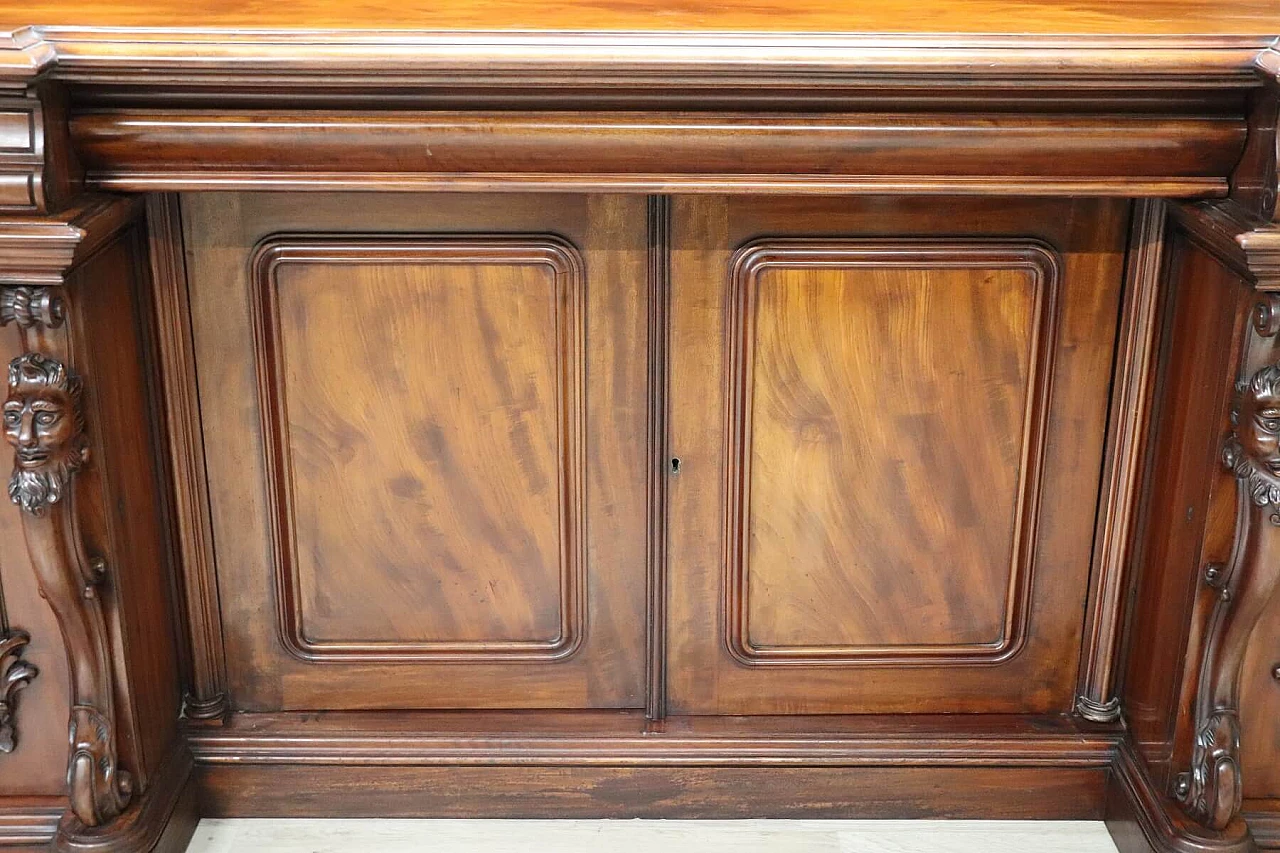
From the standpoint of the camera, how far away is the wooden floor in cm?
193

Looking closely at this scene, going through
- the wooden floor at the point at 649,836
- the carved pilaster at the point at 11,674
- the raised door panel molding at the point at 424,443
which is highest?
the raised door panel molding at the point at 424,443

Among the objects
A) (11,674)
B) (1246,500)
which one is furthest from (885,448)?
(11,674)

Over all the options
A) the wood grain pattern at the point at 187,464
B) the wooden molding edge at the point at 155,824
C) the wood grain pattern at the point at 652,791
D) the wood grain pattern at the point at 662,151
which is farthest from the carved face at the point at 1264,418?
the wooden molding edge at the point at 155,824

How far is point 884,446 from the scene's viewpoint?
6.03 feet

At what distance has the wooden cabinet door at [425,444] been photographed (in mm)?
1749

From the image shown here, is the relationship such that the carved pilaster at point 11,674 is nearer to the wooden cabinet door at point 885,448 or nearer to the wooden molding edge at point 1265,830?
the wooden cabinet door at point 885,448

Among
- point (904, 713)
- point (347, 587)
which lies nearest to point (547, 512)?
point (347, 587)

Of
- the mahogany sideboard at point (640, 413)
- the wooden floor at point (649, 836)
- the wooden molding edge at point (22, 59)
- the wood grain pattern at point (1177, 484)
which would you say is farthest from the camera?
the wooden floor at point (649, 836)

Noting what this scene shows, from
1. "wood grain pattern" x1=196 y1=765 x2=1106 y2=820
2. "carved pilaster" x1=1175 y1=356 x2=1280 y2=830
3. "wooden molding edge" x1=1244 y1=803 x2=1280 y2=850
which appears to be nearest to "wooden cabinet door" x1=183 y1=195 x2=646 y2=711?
"wood grain pattern" x1=196 y1=765 x2=1106 y2=820

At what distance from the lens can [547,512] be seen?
1883mm

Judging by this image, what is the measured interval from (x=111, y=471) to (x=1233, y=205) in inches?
53.3

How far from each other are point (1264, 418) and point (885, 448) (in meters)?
0.47

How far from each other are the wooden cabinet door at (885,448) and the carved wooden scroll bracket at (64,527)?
0.74 m

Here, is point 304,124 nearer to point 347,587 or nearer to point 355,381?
point 355,381
